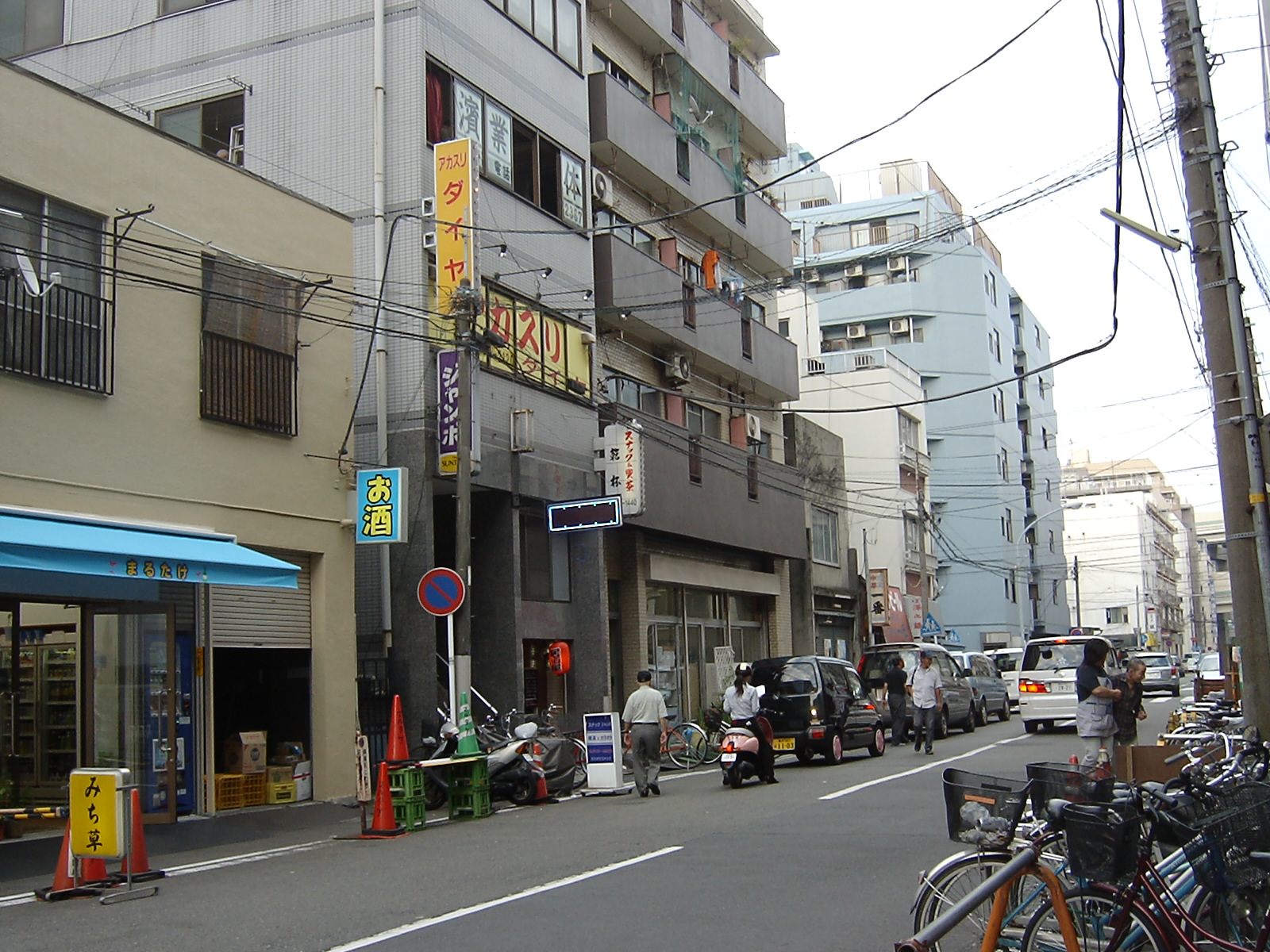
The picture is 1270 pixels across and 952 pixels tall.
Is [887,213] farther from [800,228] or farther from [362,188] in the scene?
[362,188]

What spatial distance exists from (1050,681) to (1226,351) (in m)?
14.5

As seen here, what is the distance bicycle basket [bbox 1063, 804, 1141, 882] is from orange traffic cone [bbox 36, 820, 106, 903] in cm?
827

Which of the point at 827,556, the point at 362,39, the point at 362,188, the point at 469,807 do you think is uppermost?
the point at 362,39

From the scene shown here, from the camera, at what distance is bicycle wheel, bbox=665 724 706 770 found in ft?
75.9

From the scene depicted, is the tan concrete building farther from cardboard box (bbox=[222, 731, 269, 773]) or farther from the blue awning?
cardboard box (bbox=[222, 731, 269, 773])

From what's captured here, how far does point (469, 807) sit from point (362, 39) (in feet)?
41.2

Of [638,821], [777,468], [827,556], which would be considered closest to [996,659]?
[827,556]

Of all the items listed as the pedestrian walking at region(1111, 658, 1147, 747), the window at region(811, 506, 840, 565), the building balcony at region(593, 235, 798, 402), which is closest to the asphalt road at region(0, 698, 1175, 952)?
the pedestrian walking at region(1111, 658, 1147, 747)

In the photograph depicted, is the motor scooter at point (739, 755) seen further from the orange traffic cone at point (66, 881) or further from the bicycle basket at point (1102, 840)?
the bicycle basket at point (1102, 840)

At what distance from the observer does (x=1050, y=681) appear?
2481 cm

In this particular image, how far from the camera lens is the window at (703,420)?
30844mm

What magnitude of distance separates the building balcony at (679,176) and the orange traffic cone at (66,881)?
55.0 ft

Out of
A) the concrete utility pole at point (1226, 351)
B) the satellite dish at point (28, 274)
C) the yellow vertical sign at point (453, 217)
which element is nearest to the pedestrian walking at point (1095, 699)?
the concrete utility pole at point (1226, 351)

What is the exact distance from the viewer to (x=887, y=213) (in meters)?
60.0
